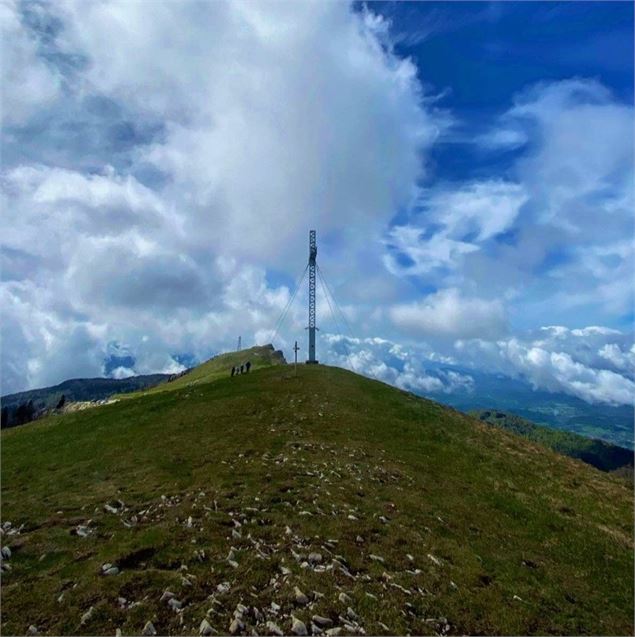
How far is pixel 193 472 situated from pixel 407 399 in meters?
39.3

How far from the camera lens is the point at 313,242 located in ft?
287

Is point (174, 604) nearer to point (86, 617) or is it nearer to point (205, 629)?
point (205, 629)

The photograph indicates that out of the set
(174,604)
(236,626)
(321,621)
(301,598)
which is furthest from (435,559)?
(174,604)

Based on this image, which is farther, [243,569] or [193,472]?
[193,472]

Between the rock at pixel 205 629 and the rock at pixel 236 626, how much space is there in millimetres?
454

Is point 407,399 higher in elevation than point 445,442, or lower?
higher

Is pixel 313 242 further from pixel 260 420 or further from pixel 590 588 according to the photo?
pixel 590 588

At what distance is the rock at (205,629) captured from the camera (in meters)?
11.7

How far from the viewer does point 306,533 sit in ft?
62.1

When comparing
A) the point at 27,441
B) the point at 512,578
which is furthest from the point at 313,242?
the point at 512,578

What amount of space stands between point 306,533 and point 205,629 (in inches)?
299

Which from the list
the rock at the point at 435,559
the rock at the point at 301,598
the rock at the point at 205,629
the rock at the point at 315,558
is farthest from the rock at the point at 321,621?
the rock at the point at 435,559

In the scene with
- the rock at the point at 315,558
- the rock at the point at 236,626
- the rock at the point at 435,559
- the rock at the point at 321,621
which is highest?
the rock at the point at 315,558

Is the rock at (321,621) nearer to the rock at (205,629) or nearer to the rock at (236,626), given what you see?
the rock at (236,626)
